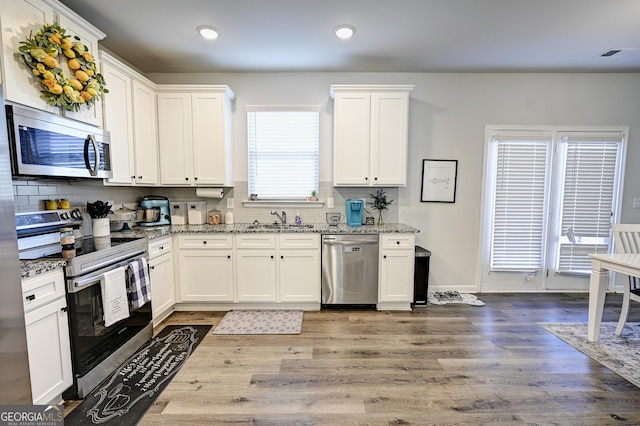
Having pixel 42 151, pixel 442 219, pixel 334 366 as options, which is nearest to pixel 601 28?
pixel 442 219

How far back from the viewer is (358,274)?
3.30m

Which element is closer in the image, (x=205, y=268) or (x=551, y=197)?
(x=205, y=268)

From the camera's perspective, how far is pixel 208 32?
2709 millimetres

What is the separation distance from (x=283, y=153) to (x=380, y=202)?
4.74 ft

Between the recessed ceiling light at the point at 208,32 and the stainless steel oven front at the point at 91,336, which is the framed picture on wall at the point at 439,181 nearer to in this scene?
the recessed ceiling light at the point at 208,32

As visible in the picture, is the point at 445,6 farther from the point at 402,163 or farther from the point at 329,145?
the point at 329,145

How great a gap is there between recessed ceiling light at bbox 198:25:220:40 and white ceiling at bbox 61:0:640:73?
5 centimetres

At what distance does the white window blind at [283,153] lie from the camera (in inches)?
148

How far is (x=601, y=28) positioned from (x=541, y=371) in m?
3.13

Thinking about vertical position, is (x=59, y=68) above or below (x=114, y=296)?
above

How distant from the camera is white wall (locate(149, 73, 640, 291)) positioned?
12.2ft

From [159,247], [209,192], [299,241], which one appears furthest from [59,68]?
[299,241]

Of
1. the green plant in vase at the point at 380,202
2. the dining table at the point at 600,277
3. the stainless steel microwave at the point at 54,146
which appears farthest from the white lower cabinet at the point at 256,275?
the dining table at the point at 600,277

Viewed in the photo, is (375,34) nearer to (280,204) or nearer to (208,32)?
(208,32)
